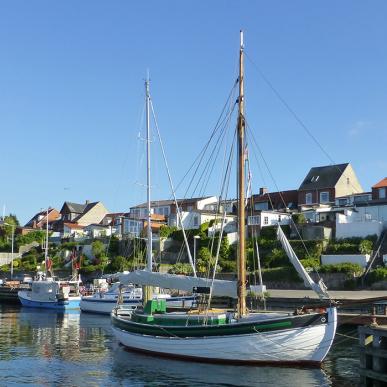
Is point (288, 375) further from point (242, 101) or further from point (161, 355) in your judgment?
point (242, 101)

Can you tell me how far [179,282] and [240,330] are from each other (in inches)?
266

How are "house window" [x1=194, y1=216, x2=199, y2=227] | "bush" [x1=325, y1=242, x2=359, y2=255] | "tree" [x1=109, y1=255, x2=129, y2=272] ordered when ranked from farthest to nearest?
"house window" [x1=194, y1=216, x2=199, y2=227]
"tree" [x1=109, y1=255, x2=129, y2=272]
"bush" [x1=325, y1=242, x2=359, y2=255]

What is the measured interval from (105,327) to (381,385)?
28.1 m

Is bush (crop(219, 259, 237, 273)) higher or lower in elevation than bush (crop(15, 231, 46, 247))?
lower

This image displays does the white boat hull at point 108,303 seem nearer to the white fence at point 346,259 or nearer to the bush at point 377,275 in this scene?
the white fence at point 346,259

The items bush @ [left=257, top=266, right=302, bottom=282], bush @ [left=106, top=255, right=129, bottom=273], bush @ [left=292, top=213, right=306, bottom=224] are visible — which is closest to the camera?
bush @ [left=257, top=266, right=302, bottom=282]

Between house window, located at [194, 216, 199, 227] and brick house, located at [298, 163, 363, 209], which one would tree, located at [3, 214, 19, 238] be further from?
brick house, located at [298, 163, 363, 209]

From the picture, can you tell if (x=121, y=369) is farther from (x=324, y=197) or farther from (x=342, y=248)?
(x=324, y=197)

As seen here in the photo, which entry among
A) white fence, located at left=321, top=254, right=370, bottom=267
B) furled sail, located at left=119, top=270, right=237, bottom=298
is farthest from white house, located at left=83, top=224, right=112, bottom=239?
furled sail, located at left=119, top=270, right=237, bottom=298

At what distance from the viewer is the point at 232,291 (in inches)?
1193

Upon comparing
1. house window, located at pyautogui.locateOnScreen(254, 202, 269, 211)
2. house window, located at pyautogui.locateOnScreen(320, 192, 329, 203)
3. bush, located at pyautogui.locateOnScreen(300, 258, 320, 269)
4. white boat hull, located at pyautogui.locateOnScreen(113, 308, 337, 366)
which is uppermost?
house window, located at pyautogui.locateOnScreen(320, 192, 329, 203)

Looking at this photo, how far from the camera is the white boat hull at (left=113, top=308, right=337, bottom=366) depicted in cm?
2597

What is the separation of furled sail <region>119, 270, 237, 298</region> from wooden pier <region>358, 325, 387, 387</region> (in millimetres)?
8689

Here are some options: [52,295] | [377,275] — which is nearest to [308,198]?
[377,275]
